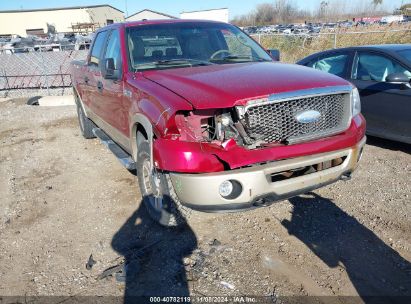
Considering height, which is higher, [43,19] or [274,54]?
[43,19]

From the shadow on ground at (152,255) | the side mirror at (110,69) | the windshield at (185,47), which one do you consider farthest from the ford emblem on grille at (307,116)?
the side mirror at (110,69)

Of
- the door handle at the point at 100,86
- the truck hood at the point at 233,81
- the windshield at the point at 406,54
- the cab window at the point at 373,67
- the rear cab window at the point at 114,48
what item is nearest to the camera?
the truck hood at the point at 233,81

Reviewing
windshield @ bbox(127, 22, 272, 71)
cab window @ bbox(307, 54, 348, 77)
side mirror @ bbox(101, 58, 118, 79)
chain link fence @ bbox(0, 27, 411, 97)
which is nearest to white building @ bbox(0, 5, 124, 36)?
chain link fence @ bbox(0, 27, 411, 97)

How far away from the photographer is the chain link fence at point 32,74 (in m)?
14.5

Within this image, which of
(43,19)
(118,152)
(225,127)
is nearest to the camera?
(225,127)

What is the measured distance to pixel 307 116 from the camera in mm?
3074

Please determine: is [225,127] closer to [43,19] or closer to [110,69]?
[110,69]

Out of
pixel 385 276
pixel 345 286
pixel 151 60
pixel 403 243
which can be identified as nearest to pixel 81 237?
pixel 151 60

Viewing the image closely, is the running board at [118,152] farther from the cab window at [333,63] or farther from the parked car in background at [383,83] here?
the cab window at [333,63]

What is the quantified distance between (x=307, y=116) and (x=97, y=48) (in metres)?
3.65

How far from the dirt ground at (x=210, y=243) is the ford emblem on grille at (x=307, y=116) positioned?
3.72ft

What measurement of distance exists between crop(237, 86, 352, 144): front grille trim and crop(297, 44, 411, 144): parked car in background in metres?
2.11

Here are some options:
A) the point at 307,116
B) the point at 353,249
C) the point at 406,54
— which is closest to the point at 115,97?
the point at 307,116

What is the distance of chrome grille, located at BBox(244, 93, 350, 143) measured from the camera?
294 cm
